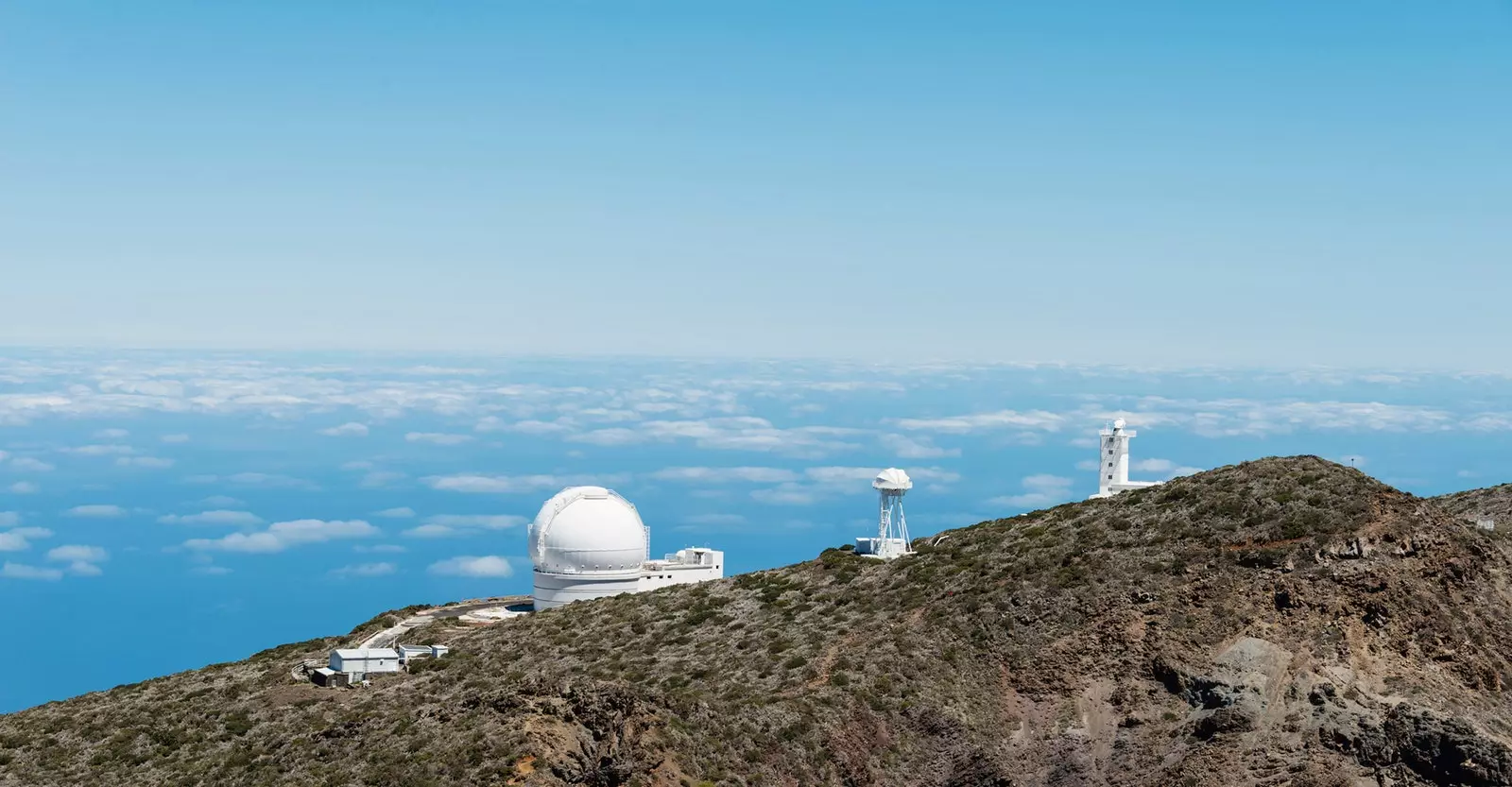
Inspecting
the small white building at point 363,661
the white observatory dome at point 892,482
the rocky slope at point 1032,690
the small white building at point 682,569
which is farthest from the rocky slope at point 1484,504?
the small white building at point 363,661

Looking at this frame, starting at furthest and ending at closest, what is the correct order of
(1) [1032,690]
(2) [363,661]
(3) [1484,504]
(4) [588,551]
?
1. (4) [588,551]
2. (3) [1484,504]
3. (2) [363,661]
4. (1) [1032,690]

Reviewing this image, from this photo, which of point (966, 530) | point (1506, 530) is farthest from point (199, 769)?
point (1506, 530)

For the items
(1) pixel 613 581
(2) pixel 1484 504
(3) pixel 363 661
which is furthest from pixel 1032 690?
(2) pixel 1484 504

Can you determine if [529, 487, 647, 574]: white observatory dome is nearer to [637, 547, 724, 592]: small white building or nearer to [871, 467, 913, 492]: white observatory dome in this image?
[637, 547, 724, 592]: small white building

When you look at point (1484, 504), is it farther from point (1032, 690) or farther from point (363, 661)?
point (363, 661)

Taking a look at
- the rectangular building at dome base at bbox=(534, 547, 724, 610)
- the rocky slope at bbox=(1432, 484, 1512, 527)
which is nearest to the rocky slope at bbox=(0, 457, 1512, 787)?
the rocky slope at bbox=(1432, 484, 1512, 527)

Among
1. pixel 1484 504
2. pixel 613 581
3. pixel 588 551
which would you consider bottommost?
pixel 613 581

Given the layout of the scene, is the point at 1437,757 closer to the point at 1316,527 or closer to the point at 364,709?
the point at 1316,527
